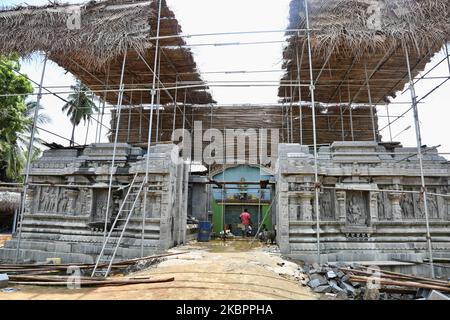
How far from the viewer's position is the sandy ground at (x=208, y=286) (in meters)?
5.15

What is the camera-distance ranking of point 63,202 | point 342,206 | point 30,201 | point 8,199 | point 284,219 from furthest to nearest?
point 8,199 → point 30,201 → point 63,202 → point 342,206 → point 284,219

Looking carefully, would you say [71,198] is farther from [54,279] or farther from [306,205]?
[306,205]

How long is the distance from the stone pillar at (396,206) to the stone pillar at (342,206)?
1.47m

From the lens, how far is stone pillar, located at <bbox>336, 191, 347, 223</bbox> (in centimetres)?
924

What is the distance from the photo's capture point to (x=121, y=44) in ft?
31.3

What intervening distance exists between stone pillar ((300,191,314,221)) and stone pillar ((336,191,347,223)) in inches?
37.3

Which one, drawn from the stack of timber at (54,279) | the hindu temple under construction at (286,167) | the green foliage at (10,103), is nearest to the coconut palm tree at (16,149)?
the green foliage at (10,103)

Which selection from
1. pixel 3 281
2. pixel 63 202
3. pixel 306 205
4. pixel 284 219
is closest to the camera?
pixel 3 281

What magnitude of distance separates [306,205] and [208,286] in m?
4.55

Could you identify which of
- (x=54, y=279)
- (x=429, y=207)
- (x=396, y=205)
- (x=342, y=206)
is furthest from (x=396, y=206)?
(x=54, y=279)

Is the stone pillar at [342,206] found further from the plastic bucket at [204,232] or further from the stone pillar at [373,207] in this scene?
the plastic bucket at [204,232]

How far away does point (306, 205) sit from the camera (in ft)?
29.8

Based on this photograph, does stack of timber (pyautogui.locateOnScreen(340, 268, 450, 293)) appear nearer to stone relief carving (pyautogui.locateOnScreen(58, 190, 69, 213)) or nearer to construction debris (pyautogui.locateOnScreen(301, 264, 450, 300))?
construction debris (pyautogui.locateOnScreen(301, 264, 450, 300))
